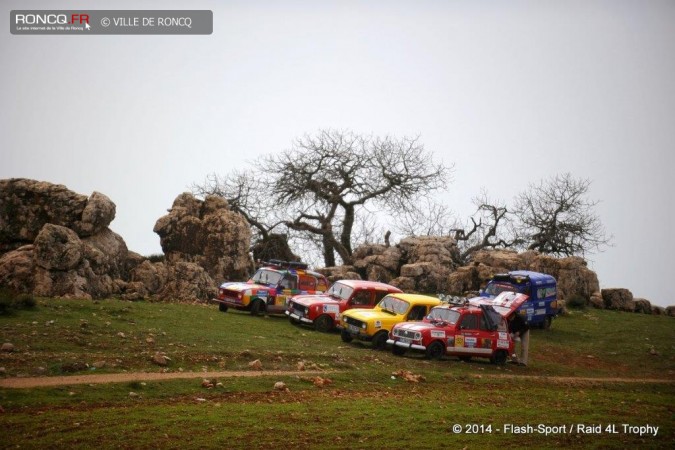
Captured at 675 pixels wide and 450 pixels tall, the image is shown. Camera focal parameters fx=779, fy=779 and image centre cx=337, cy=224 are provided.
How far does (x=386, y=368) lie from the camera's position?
21828mm

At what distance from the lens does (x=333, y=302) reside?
28.7 metres

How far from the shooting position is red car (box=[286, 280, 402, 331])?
28.5 m

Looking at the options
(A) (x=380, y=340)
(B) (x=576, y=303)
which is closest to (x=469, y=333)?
(A) (x=380, y=340)

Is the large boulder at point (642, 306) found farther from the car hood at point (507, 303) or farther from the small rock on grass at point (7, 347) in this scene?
the small rock on grass at point (7, 347)

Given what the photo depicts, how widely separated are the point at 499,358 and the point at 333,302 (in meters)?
6.51

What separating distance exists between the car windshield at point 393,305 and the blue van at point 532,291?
766cm

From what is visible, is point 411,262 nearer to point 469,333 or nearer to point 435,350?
point 469,333

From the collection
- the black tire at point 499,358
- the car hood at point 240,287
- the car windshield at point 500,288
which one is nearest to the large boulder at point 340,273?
the car windshield at point 500,288

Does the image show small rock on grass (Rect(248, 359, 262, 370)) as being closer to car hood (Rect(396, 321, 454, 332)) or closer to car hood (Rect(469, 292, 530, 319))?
car hood (Rect(396, 321, 454, 332))

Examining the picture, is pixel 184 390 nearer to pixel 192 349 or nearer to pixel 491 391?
pixel 192 349

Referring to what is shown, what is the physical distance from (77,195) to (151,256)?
759cm

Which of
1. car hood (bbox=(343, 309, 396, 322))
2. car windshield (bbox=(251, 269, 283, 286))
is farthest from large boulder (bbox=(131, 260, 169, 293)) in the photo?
car hood (bbox=(343, 309, 396, 322))

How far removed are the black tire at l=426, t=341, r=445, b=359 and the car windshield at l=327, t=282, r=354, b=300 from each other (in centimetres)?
544

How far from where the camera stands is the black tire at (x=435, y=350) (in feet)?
79.5
